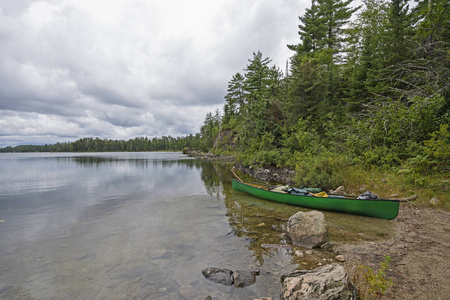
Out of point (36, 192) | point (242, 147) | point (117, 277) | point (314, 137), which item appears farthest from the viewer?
point (242, 147)

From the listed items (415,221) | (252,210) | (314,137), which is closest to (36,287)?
(252,210)

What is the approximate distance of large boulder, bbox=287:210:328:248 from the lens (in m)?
6.80

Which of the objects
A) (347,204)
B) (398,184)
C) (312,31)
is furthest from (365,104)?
(312,31)

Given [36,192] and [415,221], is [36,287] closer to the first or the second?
[415,221]

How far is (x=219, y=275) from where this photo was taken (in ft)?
18.1

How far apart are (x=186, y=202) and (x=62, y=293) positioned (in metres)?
9.33

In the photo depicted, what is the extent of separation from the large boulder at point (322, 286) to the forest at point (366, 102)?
983 centimetres

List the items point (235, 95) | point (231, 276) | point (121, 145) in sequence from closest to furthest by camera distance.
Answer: point (231, 276)
point (235, 95)
point (121, 145)

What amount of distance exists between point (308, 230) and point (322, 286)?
11.2ft

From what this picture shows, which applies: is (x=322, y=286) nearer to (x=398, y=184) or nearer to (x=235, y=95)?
(x=398, y=184)

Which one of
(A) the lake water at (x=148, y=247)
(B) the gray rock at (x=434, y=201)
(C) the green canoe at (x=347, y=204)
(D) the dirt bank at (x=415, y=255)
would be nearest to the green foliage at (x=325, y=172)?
(C) the green canoe at (x=347, y=204)

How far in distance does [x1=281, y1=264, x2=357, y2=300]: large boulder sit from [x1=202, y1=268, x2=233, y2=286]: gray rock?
5.06 feet

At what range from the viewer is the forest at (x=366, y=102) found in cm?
1154

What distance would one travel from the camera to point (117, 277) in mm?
5707
